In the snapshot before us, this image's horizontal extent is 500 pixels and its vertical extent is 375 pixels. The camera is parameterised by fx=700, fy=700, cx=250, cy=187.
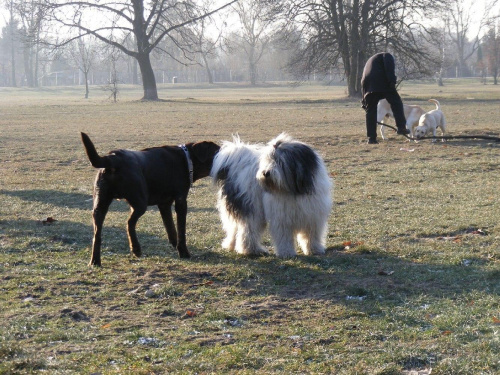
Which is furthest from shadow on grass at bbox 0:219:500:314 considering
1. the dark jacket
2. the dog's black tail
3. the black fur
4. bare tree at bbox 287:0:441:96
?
bare tree at bbox 287:0:441:96

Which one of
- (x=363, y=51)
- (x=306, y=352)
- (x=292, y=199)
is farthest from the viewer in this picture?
(x=363, y=51)

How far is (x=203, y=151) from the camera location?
7.22m

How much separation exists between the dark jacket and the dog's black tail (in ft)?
34.8

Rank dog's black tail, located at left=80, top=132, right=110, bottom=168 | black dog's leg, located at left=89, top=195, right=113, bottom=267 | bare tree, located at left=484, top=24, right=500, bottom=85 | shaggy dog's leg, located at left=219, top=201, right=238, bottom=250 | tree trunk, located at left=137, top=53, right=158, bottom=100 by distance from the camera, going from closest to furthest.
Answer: dog's black tail, located at left=80, top=132, right=110, bottom=168, black dog's leg, located at left=89, top=195, right=113, bottom=267, shaggy dog's leg, located at left=219, top=201, right=238, bottom=250, tree trunk, located at left=137, top=53, right=158, bottom=100, bare tree, located at left=484, top=24, right=500, bottom=85

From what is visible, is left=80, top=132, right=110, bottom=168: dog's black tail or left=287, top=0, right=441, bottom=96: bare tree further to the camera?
left=287, top=0, right=441, bottom=96: bare tree

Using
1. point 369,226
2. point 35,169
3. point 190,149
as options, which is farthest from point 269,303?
point 35,169

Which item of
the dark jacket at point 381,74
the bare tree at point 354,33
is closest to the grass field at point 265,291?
the dark jacket at point 381,74

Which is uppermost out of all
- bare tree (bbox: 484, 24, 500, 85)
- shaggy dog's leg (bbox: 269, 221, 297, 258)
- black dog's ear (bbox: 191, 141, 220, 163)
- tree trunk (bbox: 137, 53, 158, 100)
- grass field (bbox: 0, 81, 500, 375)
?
bare tree (bbox: 484, 24, 500, 85)

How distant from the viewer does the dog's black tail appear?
5.88m

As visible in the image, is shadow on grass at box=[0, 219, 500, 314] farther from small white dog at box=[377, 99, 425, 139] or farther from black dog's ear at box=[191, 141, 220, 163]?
small white dog at box=[377, 99, 425, 139]

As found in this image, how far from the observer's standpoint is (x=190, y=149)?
721 centimetres

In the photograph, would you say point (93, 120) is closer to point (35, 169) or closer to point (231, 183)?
point (35, 169)

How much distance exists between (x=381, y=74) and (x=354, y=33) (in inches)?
938

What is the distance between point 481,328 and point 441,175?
7428 mm
